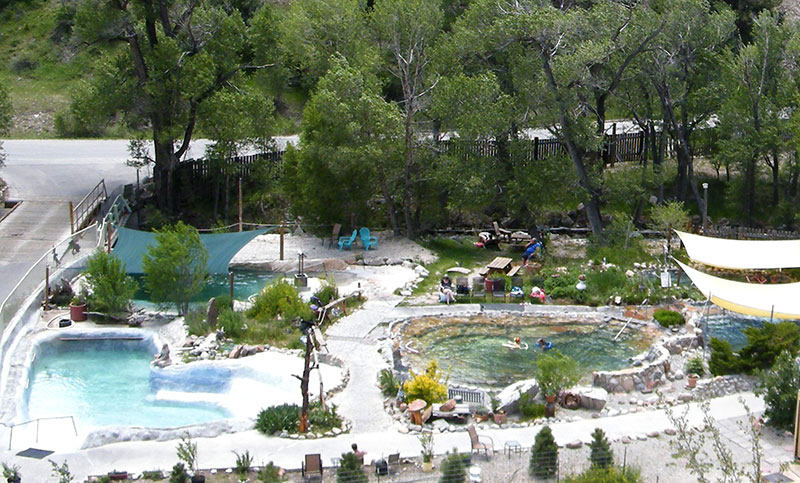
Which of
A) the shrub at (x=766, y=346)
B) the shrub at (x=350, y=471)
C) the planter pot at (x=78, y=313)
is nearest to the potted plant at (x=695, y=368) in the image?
the shrub at (x=766, y=346)

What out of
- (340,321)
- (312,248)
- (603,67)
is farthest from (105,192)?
(603,67)

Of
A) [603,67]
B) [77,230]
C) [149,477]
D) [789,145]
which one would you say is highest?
[603,67]

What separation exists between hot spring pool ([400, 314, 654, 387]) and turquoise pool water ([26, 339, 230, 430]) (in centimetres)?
601

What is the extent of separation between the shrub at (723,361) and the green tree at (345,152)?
1580 cm

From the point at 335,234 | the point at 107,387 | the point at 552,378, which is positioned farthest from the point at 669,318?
the point at 107,387

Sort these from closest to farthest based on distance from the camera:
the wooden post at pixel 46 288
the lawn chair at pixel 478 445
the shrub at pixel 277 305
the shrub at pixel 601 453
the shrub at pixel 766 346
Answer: the shrub at pixel 601 453 < the lawn chair at pixel 478 445 < the shrub at pixel 766 346 < the shrub at pixel 277 305 < the wooden post at pixel 46 288

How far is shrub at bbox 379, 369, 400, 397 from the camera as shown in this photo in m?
25.0

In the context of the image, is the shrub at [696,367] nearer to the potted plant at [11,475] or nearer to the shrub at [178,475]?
the shrub at [178,475]

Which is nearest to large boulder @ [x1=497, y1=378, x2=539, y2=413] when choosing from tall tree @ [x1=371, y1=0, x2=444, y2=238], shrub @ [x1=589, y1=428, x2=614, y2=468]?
shrub @ [x1=589, y1=428, x2=614, y2=468]

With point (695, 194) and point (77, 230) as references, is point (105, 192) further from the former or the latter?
point (695, 194)

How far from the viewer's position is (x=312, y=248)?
40.2m

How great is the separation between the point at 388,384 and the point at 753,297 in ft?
35.3

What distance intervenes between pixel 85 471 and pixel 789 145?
101 ft

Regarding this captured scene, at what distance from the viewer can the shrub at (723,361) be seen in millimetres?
25812
